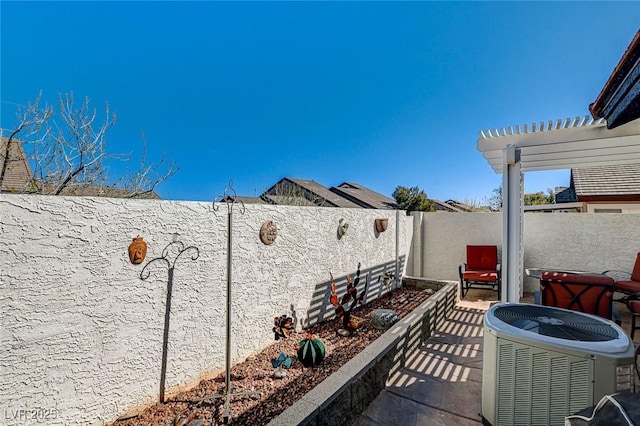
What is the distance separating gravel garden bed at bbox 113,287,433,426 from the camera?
250cm

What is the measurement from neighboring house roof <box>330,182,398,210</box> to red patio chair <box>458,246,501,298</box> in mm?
12679

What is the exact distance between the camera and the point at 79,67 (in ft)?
20.2

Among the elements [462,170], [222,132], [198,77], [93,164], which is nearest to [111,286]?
[93,164]

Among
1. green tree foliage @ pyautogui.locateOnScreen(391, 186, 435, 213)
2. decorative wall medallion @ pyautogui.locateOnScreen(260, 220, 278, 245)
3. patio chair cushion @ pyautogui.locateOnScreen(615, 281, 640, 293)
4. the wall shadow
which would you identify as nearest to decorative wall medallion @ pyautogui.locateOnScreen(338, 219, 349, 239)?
the wall shadow

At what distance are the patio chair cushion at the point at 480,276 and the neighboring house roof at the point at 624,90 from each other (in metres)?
5.17

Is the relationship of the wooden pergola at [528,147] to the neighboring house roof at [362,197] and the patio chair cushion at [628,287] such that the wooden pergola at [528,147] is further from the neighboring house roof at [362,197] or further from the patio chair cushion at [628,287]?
the neighboring house roof at [362,197]

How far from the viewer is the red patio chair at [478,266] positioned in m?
7.01

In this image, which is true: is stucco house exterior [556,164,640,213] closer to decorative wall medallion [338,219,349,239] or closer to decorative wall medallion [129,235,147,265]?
decorative wall medallion [338,219,349,239]

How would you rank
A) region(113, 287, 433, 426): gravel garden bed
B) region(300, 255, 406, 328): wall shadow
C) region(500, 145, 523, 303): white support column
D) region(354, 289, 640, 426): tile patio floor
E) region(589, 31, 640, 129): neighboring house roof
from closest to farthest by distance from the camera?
region(589, 31, 640, 129): neighboring house roof, region(113, 287, 433, 426): gravel garden bed, region(354, 289, 640, 426): tile patio floor, region(500, 145, 523, 303): white support column, region(300, 255, 406, 328): wall shadow

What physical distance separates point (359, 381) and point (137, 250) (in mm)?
2461

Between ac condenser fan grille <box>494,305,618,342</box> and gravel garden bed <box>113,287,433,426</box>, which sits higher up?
ac condenser fan grille <box>494,305,618,342</box>

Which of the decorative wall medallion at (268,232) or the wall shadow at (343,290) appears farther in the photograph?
the wall shadow at (343,290)

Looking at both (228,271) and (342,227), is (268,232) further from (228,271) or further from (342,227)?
(342,227)

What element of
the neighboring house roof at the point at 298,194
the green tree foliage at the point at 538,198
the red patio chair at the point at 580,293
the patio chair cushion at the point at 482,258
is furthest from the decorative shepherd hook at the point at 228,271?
the green tree foliage at the point at 538,198
